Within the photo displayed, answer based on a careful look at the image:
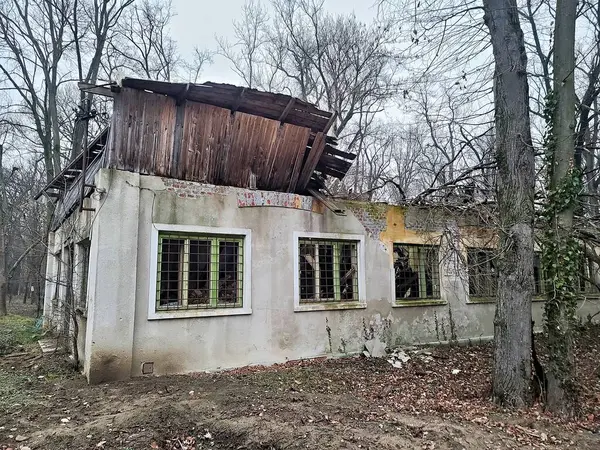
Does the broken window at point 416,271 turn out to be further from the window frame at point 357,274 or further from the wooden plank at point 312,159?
the wooden plank at point 312,159

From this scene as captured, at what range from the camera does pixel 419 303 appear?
9.52m

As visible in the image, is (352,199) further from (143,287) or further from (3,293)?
(3,293)

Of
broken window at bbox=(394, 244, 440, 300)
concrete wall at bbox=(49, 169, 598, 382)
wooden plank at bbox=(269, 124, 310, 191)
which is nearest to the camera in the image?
concrete wall at bbox=(49, 169, 598, 382)

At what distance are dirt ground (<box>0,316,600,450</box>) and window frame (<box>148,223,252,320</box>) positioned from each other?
1.03 meters

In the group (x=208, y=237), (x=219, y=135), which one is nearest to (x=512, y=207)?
(x=208, y=237)

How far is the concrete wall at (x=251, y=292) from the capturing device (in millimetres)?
6410

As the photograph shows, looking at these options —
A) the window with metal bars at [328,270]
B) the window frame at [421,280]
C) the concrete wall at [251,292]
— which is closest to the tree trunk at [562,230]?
the concrete wall at [251,292]

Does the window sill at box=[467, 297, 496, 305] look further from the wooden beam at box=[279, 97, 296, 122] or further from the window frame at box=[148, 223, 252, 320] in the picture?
the wooden beam at box=[279, 97, 296, 122]

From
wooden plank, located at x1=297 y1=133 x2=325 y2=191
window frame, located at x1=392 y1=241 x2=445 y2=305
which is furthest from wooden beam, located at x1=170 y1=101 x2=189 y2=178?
window frame, located at x1=392 y1=241 x2=445 y2=305

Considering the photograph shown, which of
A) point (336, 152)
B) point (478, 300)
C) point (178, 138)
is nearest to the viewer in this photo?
point (178, 138)

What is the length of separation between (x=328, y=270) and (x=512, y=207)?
401cm

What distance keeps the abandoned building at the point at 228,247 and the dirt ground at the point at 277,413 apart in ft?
2.31

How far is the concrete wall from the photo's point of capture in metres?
6.41

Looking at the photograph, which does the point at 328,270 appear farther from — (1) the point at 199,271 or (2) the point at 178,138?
(2) the point at 178,138
